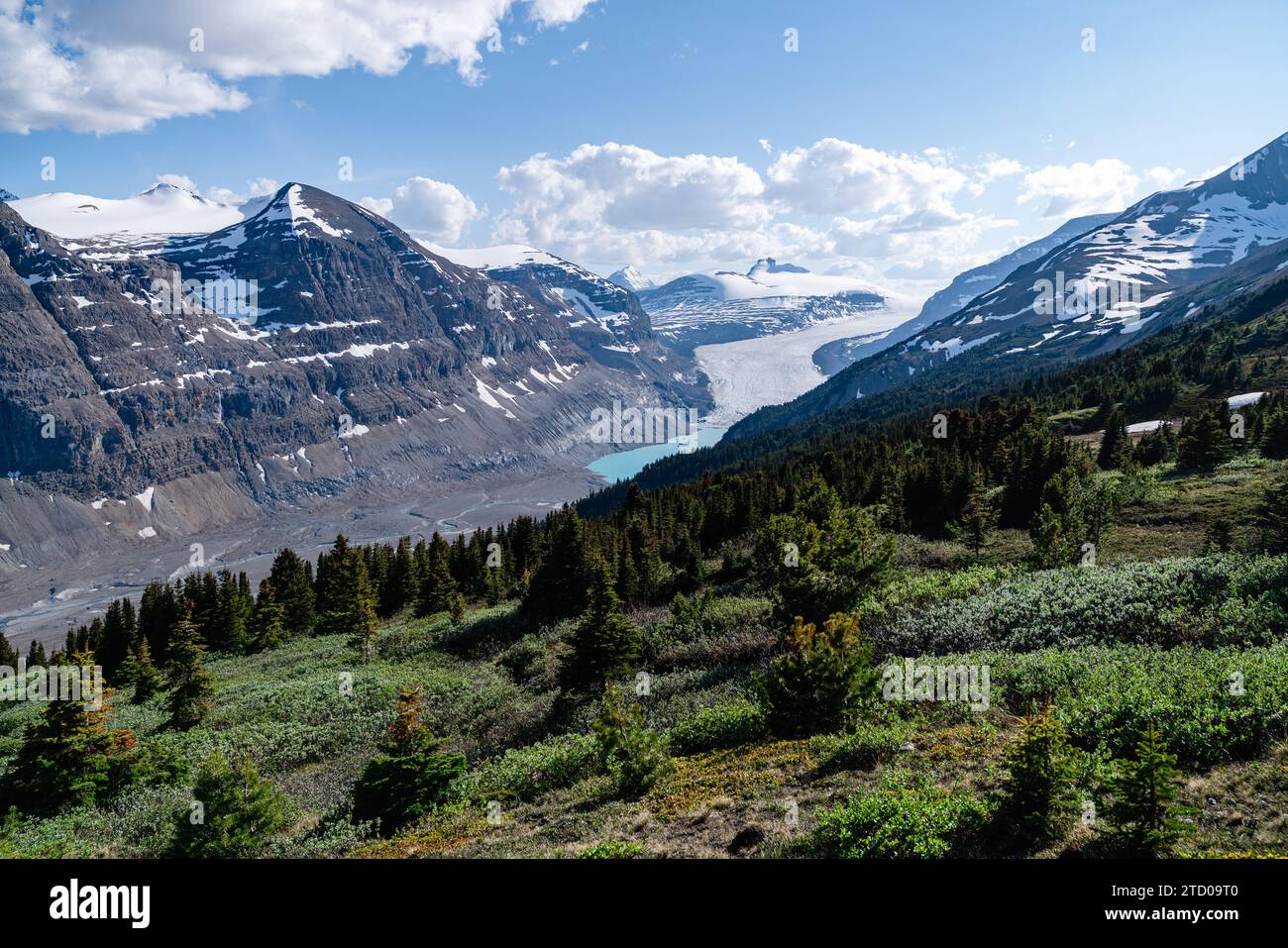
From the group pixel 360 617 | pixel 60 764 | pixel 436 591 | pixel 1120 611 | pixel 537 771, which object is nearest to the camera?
pixel 537 771

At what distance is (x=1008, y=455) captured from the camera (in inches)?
2557

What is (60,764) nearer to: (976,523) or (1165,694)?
(1165,694)

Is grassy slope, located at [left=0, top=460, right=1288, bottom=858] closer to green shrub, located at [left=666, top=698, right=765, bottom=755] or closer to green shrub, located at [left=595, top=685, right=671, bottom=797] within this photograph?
green shrub, located at [left=595, top=685, right=671, bottom=797]

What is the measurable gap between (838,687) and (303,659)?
158 ft

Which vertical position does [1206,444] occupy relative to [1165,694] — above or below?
above

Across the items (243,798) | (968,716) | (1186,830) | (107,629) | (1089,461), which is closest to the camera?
(1186,830)

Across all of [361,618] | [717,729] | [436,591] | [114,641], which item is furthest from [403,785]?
→ [114,641]

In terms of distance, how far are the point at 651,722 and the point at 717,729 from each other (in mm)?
4505

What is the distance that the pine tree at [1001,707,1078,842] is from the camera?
13.3 m

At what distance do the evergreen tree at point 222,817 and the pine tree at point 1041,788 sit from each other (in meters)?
22.3

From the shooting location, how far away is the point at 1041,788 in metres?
13.4
